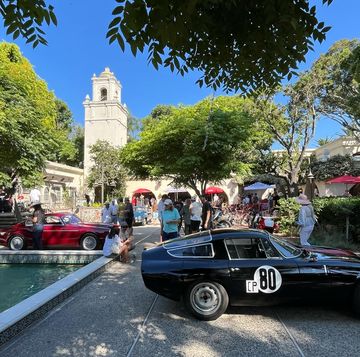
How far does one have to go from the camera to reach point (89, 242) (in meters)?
12.5

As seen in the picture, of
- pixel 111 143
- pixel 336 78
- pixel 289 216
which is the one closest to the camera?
pixel 289 216

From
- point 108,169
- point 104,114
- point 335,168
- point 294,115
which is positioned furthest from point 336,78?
point 104,114

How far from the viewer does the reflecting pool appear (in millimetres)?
7621

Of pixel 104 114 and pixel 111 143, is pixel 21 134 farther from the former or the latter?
pixel 104 114

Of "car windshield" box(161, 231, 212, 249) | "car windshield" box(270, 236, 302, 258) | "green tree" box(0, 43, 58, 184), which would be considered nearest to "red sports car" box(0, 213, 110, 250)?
"green tree" box(0, 43, 58, 184)

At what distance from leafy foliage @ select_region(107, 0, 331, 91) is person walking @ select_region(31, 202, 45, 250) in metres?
8.41

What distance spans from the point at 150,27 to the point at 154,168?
41.3ft

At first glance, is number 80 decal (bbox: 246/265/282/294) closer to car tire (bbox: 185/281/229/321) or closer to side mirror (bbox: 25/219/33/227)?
car tire (bbox: 185/281/229/321)

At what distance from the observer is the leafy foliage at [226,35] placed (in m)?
2.81

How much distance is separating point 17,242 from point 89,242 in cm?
246

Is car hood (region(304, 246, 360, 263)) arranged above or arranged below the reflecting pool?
above

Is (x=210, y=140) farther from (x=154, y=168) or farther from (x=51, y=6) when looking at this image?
(x=51, y=6)

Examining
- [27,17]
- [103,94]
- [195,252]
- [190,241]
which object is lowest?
[195,252]

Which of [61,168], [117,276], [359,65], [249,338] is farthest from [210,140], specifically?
[61,168]
